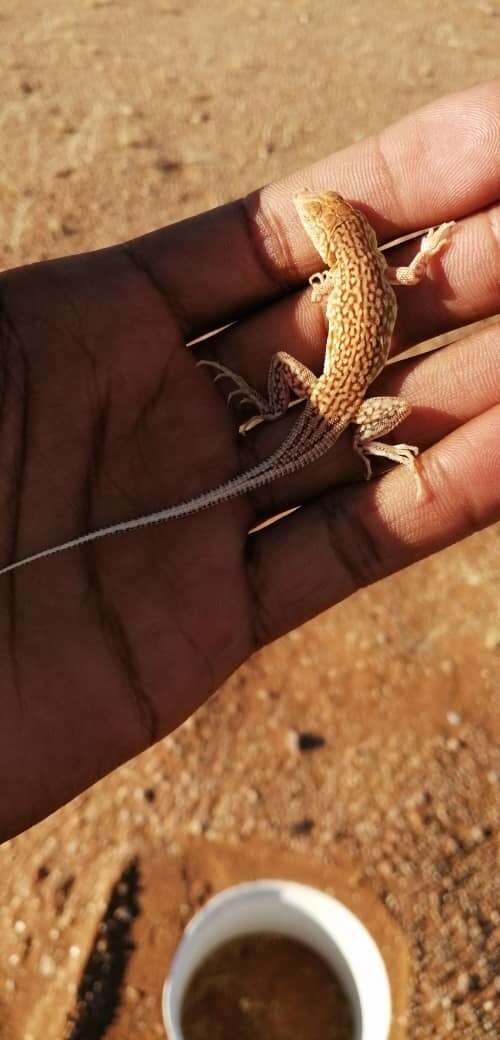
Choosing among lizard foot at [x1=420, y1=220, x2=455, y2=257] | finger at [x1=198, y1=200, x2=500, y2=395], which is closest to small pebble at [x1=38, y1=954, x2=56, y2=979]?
finger at [x1=198, y1=200, x2=500, y2=395]

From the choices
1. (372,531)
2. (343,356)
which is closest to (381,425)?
(343,356)

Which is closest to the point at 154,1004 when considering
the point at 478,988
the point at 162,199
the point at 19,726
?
the point at 478,988

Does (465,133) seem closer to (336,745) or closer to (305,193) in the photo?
(305,193)

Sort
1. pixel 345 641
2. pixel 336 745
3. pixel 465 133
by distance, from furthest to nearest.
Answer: pixel 345 641, pixel 336 745, pixel 465 133

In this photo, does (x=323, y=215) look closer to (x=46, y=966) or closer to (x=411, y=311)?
(x=411, y=311)

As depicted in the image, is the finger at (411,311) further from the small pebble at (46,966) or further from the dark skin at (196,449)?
the small pebble at (46,966)

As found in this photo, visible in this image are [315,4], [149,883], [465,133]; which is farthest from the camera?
[315,4]

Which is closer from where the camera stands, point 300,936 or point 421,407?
point 421,407
